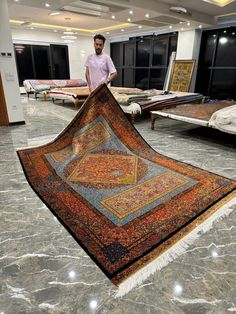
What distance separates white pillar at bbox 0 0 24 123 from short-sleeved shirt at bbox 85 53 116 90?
1.68 metres

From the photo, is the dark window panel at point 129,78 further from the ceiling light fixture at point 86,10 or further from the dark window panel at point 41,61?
the ceiling light fixture at point 86,10

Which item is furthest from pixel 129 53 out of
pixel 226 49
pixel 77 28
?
pixel 226 49

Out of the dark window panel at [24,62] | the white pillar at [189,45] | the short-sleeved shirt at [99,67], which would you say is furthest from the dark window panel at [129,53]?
the short-sleeved shirt at [99,67]

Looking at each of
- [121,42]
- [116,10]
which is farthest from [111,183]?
[121,42]

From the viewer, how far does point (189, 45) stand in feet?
24.1

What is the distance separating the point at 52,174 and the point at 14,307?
4.39ft

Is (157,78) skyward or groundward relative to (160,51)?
groundward

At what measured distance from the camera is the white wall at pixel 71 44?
8.87 meters

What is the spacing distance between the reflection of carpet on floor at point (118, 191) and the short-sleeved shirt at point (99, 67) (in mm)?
294

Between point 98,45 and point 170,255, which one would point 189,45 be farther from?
point 170,255

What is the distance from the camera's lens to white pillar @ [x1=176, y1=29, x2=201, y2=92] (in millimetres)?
7242

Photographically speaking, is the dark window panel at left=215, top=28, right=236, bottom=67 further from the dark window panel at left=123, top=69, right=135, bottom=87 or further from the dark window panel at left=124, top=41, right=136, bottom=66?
the dark window panel at left=123, top=69, right=135, bottom=87

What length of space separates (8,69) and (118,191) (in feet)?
11.0

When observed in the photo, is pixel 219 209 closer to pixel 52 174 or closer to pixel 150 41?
pixel 52 174
